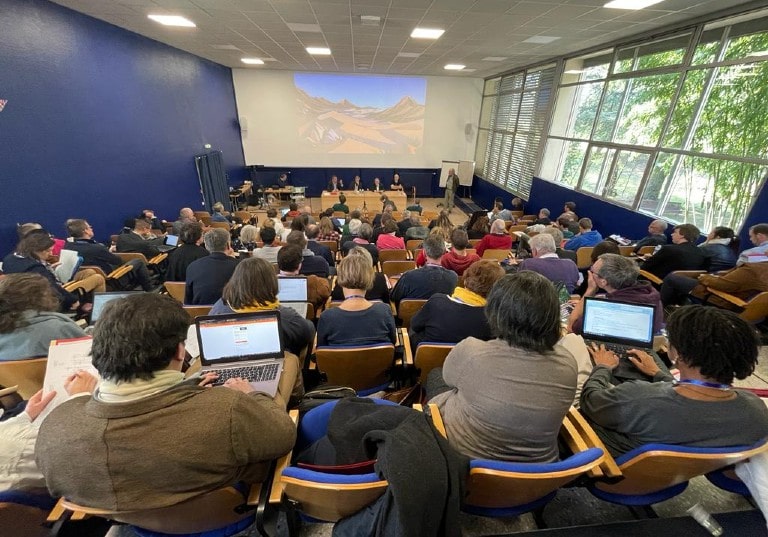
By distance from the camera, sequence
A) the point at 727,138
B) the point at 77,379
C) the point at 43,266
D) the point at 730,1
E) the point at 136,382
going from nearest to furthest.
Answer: the point at 136,382 → the point at 77,379 → the point at 43,266 → the point at 730,1 → the point at 727,138

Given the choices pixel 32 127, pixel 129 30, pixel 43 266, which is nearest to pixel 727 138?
pixel 43 266

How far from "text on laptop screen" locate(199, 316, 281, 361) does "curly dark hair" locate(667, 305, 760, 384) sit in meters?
1.88

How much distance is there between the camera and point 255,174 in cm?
1183

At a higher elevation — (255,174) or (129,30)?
(129,30)

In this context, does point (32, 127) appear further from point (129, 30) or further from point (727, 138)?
point (727, 138)

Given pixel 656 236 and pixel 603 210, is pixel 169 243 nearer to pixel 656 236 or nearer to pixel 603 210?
pixel 656 236

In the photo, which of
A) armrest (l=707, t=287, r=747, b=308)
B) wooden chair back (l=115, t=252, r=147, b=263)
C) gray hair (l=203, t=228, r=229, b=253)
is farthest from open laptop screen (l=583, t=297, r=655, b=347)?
wooden chair back (l=115, t=252, r=147, b=263)

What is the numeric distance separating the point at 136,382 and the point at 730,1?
21.8 feet

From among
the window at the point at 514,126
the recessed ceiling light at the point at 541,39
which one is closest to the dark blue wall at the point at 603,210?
the window at the point at 514,126

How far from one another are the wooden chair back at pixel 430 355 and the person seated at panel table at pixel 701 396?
841 millimetres

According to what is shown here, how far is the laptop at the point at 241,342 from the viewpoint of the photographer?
1.79 meters

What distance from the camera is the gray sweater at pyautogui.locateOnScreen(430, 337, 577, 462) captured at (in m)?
1.16

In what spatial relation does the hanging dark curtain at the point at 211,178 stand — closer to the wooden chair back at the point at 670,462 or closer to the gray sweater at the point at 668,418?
the gray sweater at the point at 668,418

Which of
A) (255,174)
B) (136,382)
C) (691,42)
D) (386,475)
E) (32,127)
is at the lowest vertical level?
(255,174)
